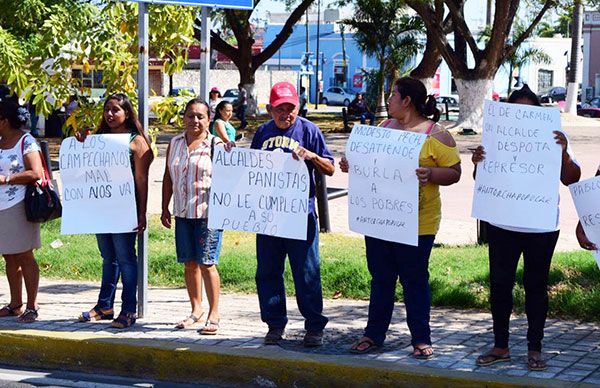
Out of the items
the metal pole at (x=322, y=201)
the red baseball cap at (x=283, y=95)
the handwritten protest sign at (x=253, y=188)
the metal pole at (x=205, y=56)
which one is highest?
the metal pole at (x=205, y=56)

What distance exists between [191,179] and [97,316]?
57.7 inches

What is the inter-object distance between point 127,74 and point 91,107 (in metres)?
0.86

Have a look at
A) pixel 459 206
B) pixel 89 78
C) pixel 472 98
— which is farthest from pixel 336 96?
pixel 89 78

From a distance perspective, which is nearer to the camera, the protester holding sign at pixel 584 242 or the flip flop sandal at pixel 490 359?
the protester holding sign at pixel 584 242

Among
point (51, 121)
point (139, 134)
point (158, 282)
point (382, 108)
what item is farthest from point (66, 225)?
point (382, 108)

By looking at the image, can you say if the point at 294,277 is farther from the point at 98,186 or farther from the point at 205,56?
the point at 205,56

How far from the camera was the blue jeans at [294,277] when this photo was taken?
7.33 meters

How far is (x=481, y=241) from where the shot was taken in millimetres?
11625

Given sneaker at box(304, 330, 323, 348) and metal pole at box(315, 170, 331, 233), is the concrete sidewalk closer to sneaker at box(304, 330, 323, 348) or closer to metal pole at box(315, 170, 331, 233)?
sneaker at box(304, 330, 323, 348)

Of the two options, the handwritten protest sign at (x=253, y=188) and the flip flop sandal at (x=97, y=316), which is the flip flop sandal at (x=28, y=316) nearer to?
the flip flop sandal at (x=97, y=316)


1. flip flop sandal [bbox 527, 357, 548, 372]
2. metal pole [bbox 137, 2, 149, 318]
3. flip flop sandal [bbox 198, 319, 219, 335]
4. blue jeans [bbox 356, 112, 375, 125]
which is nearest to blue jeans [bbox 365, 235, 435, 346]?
flip flop sandal [bbox 527, 357, 548, 372]

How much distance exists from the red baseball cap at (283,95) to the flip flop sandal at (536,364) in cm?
223

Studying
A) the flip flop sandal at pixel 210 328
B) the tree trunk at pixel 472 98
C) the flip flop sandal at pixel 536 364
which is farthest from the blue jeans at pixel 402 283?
the tree trunk at pixel 472 98

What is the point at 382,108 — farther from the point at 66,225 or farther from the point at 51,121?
the point at 66,225
